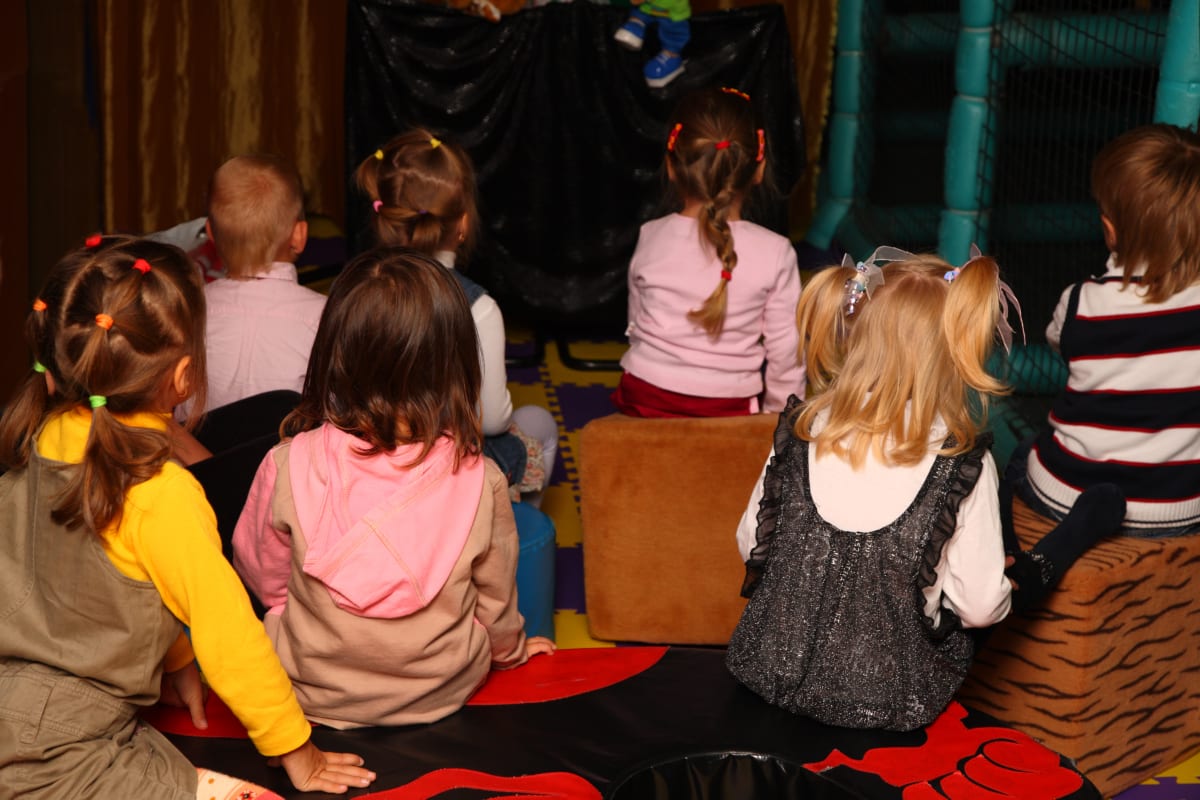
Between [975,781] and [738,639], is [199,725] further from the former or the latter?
[975,781]

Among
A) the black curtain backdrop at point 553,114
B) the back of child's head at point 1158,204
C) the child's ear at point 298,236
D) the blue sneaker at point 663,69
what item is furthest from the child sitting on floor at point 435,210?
the blue sneaker at point 663,69

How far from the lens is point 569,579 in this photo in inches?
99.2

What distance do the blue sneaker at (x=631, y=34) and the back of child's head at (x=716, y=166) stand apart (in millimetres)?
1087

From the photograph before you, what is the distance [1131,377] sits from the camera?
77.3 inches

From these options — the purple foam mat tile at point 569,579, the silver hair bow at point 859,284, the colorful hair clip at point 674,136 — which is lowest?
the purple foam mat tile at point 569,579

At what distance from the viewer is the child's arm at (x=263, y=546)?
1602 millimetres

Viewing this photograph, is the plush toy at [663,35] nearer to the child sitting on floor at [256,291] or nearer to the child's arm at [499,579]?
the child sitting on floor at [256,291]

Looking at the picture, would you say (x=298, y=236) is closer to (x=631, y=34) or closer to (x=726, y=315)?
(x=726, y=315)

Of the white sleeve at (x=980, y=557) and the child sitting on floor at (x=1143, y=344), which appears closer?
the white sleeve at (x=980, y=557)

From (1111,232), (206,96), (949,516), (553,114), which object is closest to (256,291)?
(949,516)

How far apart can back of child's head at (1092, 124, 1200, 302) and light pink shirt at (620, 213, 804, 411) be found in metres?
0.62

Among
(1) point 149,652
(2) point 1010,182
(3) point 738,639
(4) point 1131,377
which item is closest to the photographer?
(1) point 149,652

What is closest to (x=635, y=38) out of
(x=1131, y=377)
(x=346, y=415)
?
(x=1131, y=377)

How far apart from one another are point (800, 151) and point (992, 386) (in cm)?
208
